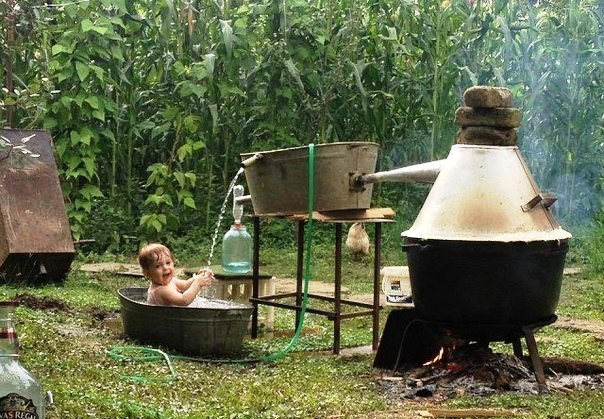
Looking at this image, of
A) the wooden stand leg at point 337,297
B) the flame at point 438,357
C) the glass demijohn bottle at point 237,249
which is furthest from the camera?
the glass demijohn bottle at point 237,249

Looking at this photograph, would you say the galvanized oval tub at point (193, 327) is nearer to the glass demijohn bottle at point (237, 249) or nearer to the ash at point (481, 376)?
the ash at point (481, 376)

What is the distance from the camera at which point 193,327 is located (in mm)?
6309

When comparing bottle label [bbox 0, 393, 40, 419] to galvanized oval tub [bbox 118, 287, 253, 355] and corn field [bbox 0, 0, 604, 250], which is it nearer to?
galvanized oval tub [bbox 118, 287, 253, 355]

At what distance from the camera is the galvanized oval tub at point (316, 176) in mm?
6500

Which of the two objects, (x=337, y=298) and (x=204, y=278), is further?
(x=337, y=298)

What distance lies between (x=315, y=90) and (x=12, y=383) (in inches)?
352

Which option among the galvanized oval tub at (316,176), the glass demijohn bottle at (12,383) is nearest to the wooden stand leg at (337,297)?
the galvanized oval tub at (316,176)

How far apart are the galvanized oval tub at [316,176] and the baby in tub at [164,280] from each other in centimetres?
60

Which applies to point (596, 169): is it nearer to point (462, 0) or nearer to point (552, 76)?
point (552, 76)

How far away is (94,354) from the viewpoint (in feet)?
19.3

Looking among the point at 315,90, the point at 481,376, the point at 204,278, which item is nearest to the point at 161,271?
the point at 204,278

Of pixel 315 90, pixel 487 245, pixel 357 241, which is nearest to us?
pixel 487 245

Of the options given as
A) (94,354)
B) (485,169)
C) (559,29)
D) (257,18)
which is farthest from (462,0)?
(94,354)

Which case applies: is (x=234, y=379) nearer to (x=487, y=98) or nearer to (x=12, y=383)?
(x=487, y=98)
